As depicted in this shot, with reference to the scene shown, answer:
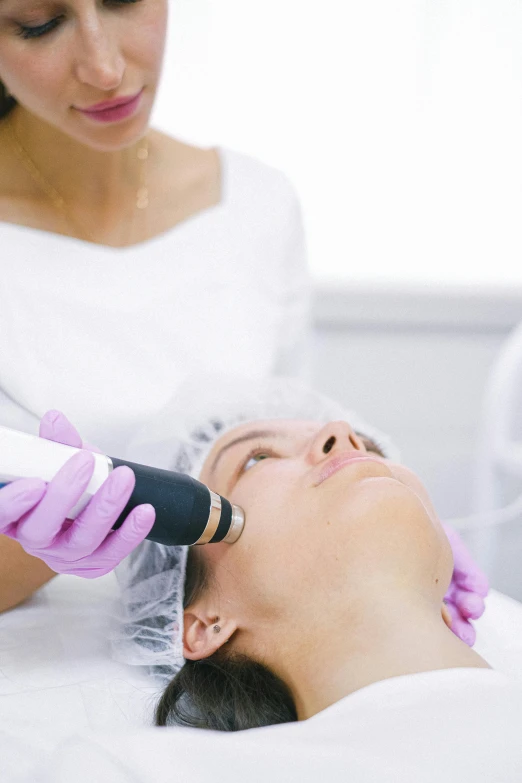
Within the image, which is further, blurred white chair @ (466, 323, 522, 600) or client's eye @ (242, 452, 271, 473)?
blurred white chair @ (466, 323, 522, 600)

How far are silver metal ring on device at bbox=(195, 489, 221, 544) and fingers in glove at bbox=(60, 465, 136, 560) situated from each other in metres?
0.11

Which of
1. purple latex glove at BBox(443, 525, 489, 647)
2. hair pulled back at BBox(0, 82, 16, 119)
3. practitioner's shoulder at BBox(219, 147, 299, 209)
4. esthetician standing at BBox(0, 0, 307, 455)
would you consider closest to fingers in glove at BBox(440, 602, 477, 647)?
purple latex glove at BBox(443, 525, 489, 647)

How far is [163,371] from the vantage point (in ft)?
4.49

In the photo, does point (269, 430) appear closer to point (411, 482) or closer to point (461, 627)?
point (411, 482)

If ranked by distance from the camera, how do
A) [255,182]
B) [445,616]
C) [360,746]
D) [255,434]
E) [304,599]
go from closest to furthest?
[360,746] → [304,599] → [445,616] → [255,434] → [255,182]

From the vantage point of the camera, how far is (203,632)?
108cm

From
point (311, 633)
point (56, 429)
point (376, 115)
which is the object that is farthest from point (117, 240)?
point (376, 115)

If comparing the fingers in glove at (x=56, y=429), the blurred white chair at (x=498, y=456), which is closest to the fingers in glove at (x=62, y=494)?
the fingers in glove at (x=56, y=429)

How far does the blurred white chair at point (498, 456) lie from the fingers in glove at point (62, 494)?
0.99m

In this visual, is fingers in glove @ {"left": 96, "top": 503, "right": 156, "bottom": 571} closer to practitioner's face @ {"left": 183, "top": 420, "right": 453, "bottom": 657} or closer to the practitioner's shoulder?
practitioner's face @ {"left": 183, "top": 420, "right": 453, "bottom": 657}

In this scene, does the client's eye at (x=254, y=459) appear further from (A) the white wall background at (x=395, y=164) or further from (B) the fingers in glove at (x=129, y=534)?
(A) the white wall background at (x=395, y=164)

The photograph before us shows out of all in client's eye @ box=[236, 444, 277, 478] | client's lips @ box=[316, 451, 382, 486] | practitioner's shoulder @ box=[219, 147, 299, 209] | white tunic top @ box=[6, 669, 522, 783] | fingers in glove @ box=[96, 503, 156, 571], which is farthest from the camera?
practitioner's shoulder @ box=[219, 147, 299, 209]

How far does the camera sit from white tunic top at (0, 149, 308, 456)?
1.28 metres

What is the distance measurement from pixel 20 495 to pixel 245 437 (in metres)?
0.44
